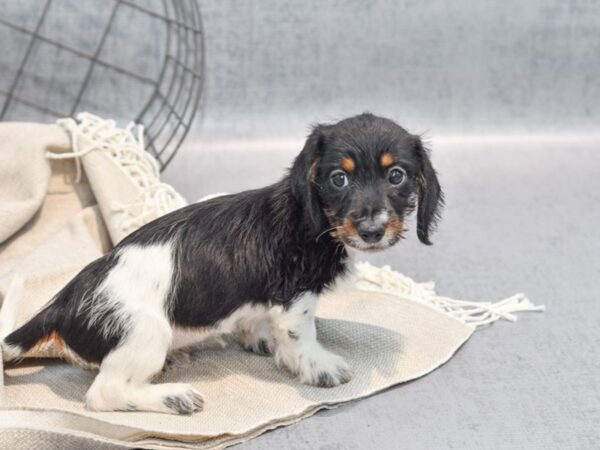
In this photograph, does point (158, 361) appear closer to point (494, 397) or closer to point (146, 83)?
point (494, 397)

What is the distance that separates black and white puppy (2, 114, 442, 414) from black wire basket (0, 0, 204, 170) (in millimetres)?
1775

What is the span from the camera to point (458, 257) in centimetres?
383

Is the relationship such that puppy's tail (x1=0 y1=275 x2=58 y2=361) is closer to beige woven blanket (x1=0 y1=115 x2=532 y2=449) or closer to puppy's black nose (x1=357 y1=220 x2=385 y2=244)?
beige woven blanket (x1=0 y1=115 x2=532 y2=449)

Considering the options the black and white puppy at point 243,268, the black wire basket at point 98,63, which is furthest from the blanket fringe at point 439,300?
the black wire basket at point 98,63

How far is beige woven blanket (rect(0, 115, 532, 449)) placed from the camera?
2533 mm

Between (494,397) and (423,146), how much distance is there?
73 centimetres

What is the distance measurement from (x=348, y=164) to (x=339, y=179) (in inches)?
1.9

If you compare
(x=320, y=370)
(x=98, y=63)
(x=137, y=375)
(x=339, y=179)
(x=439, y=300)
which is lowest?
(x=137, y=375)

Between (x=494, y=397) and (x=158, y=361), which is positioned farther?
(x=494, y=397)

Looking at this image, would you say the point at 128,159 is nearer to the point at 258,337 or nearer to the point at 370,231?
the point at 258,337

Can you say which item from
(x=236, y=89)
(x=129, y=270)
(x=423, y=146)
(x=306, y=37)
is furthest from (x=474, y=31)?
(x=129, y=270)

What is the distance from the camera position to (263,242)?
275 cm

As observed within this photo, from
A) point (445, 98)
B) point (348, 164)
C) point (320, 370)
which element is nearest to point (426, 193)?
point (348, 164)

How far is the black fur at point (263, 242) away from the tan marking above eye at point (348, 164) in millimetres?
25
